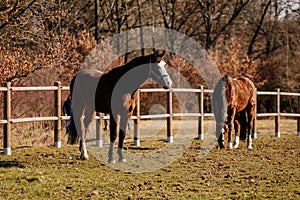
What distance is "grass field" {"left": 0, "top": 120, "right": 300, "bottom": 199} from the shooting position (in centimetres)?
698

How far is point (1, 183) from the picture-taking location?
24.5 ft

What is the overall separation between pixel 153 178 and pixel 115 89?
2217mm

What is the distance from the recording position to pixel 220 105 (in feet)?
39.7

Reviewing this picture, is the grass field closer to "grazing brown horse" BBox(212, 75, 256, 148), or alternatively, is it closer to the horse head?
"grazing brown horse" BBox(212, 75, 256, 148)

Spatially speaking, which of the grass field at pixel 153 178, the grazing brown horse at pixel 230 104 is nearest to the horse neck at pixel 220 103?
the grazing brown horse at pixel 230 104

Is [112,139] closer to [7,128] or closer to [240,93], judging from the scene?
[7,128]

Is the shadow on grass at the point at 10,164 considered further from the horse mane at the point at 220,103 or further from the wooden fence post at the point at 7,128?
the horse mane at the point at 220,103

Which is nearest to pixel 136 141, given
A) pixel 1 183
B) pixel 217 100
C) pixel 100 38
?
pixel 217 100

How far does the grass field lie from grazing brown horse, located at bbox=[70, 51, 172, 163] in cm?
82

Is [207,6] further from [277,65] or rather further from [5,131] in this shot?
[5,131]

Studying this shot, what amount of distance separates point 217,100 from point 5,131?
15.9 ft

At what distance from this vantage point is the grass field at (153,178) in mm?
6980

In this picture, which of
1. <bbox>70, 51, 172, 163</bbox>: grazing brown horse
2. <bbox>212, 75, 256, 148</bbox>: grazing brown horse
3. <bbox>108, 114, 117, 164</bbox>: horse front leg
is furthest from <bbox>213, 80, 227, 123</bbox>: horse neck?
<bbox>108, 114, 117, 164</bbox>: horse front leg

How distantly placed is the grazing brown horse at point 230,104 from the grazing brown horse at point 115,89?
2753 millimetres
